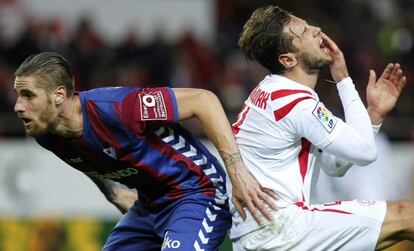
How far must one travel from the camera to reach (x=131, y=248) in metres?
6.68

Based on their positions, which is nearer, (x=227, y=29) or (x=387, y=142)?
(x=387, y=142)

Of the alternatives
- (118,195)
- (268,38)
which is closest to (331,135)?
(268,38)

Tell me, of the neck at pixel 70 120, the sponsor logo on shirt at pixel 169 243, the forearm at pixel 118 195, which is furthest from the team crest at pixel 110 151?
the forearm at pixel 118 195

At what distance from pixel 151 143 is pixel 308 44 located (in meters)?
1.06

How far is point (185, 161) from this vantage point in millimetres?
6340

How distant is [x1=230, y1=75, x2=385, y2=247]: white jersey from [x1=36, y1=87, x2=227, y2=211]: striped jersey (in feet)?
0.95

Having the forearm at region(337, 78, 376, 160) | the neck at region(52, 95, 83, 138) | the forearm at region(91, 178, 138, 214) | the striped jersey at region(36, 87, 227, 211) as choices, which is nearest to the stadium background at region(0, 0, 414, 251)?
the forearm at region(91, 178, 138, 214)

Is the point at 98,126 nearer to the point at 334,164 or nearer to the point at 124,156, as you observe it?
the point at 124,156

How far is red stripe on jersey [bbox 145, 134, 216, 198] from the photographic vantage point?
6277 millimetres

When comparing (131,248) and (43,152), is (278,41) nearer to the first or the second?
(131,248)

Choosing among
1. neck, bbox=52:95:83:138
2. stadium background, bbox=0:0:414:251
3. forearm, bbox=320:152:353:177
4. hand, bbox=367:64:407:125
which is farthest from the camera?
stadium background, bbox=0:0:414:251

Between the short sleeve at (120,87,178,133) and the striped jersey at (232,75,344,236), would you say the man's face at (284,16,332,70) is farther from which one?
the short sleeve at (120,87,178,133)

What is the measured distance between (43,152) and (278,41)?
19.9 ft

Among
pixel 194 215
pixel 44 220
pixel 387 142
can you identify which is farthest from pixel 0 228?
pixel 194 215
